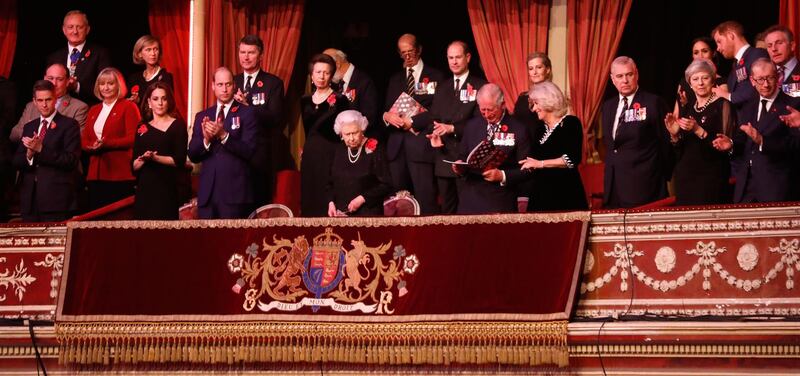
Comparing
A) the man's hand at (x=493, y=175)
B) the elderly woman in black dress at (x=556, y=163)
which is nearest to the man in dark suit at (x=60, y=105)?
the man's hand at (x=493, y=175)

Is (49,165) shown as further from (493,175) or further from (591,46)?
(591,46)

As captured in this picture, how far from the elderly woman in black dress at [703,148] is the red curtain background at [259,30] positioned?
12.9 feet

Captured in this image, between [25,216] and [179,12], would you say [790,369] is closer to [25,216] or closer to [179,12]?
[25,216]

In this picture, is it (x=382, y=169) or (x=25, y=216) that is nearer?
(x=382, y=169)

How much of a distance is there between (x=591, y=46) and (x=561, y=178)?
2704mm

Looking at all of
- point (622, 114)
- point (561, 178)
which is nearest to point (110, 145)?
point (561, 178)

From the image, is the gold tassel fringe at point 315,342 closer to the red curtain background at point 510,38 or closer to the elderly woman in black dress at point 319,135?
the elderly woman in black dress at point 319,135

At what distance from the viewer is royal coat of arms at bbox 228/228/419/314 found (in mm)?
7762

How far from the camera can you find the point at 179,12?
11.2 metres

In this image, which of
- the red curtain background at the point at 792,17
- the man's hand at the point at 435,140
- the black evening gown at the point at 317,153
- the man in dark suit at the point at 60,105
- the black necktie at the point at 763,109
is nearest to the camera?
the black necktie at the point at 763,109

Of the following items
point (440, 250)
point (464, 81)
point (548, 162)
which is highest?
point (464, 81)

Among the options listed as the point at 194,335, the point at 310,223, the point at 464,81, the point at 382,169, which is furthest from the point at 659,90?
the point at 194,335

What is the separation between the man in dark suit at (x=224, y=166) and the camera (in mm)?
8625

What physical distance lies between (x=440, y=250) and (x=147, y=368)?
1.95m
